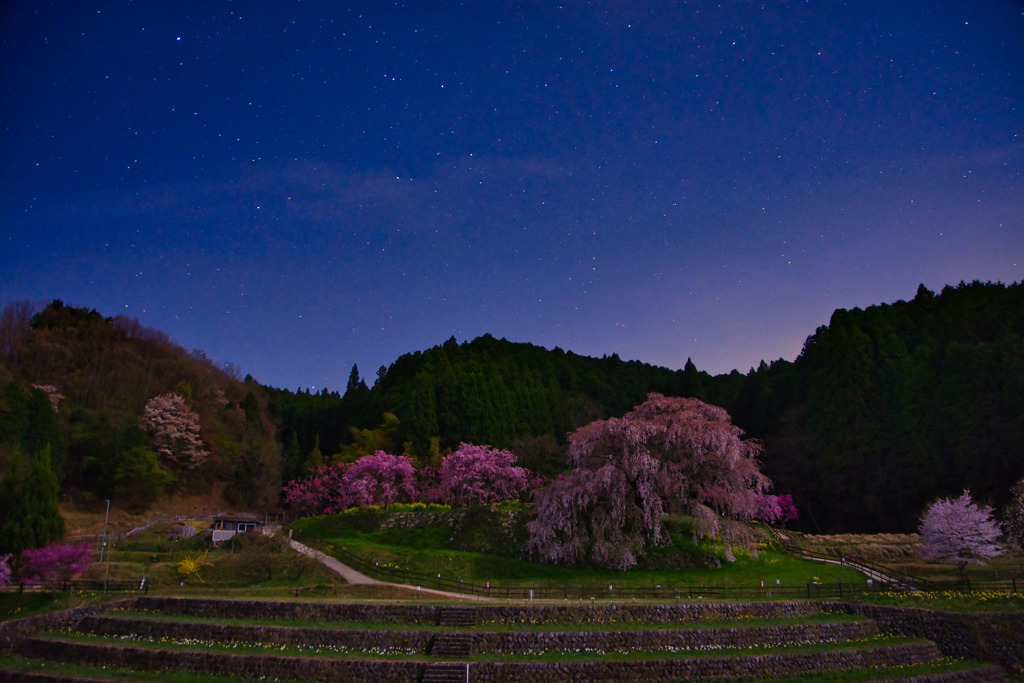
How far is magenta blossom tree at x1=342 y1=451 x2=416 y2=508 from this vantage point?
49.7 meters

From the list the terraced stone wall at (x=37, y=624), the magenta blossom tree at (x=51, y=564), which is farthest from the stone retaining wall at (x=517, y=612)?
the magenta blossom tree at (x=51, y=564)

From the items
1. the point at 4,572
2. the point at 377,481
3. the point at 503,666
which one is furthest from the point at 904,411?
the point at 4,572

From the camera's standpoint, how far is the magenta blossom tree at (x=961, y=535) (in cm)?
3180

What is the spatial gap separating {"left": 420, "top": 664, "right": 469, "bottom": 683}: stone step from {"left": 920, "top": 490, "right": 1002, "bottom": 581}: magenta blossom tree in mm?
26078

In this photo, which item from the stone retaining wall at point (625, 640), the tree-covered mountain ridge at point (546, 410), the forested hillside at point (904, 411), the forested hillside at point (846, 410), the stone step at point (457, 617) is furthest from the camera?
the tree-covered mountain ridge at point (546, 410)

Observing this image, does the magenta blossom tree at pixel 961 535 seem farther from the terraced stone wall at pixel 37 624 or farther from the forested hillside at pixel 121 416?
the forested hillside at pixel 121 416

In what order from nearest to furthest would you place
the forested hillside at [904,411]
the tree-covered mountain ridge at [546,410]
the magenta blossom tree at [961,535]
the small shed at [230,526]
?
the magenta blossom tree at [961,535], the small shed at [230,526], the forested hillside at [904,411], the tree-covered mountain ridge at [546,410]

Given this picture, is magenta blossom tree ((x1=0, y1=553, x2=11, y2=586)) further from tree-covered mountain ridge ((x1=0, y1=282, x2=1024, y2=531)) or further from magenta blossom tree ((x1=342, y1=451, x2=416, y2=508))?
magenta blossom tree ((x1=342, y1=451, x2=416, y2=508))

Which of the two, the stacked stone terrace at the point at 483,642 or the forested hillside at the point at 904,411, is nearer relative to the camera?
the stacked stone terrace at the point at 483,642

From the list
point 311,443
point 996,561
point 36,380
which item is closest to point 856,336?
point 996,561

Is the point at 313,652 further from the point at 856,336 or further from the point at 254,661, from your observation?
the point at 856,336

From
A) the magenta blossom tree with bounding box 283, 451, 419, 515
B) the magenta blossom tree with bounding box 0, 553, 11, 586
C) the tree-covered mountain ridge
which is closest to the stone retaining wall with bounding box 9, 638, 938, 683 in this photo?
the magenta blossom tree with bounding box 0, 553, 11, 586

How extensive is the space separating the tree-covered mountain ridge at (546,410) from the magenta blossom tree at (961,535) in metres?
11.4

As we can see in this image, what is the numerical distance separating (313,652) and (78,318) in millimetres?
72475
